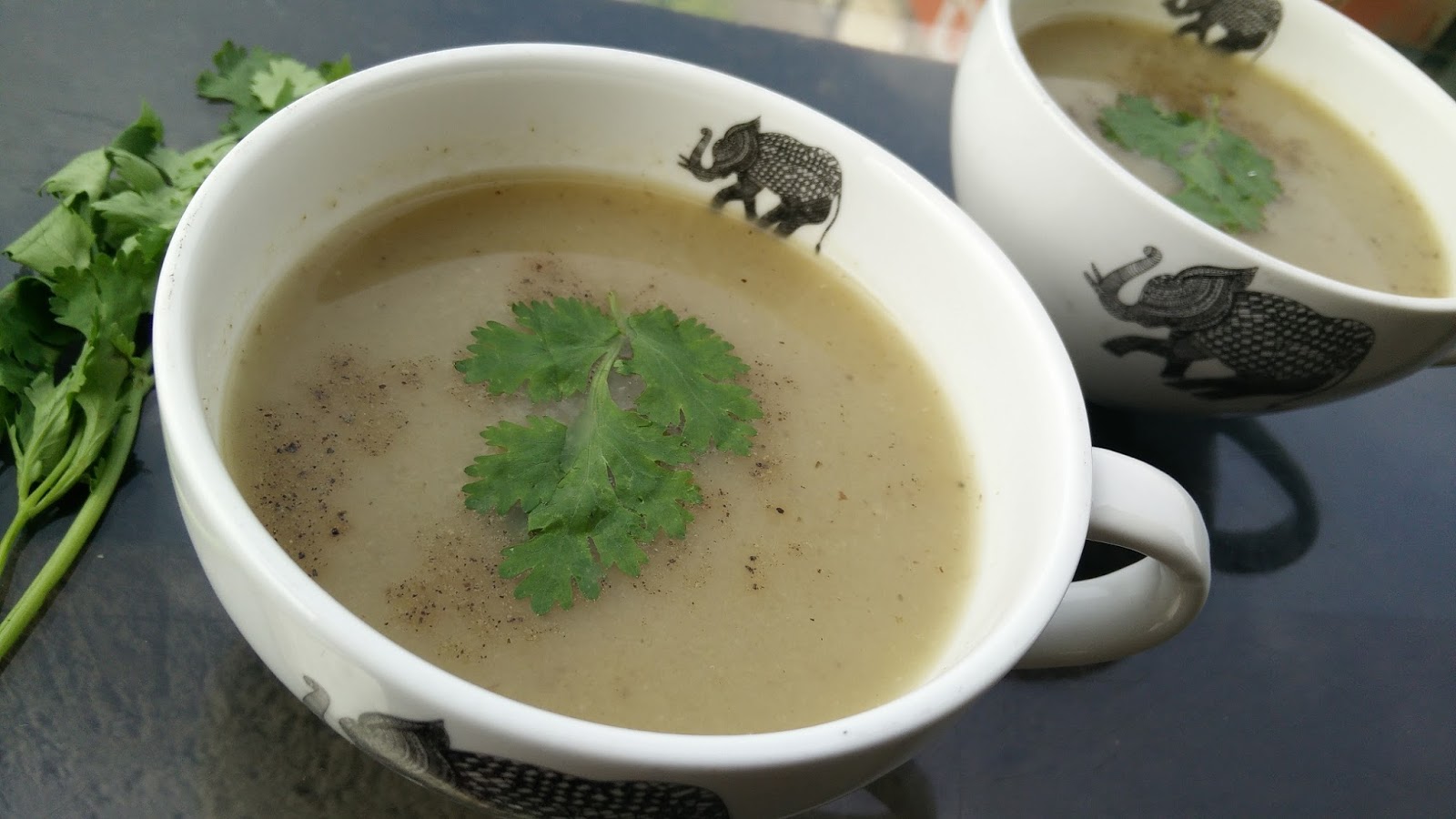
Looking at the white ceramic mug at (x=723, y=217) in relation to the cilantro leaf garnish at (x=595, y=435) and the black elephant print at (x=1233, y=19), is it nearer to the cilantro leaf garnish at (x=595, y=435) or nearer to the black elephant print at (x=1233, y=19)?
the cilantro leaf garnish at (x=595, y=435)

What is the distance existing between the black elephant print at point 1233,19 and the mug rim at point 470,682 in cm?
72

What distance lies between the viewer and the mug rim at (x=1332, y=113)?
0.84 metres

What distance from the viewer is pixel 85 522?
79cm

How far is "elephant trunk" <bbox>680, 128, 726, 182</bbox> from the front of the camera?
90cm

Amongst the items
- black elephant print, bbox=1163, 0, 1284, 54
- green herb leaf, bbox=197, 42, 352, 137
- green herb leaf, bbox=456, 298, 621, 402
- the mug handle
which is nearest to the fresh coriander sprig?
green herb leaf, bbox=197, 42, 352, 137

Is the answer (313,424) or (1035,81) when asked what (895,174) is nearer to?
(1035,81)

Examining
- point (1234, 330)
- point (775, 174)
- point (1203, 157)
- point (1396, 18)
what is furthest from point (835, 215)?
point (1396, 18)

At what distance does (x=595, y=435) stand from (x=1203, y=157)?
72cm

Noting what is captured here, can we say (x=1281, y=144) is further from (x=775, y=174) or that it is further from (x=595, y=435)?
(x=595, y=435)

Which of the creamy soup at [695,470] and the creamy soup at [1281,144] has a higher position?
the creamy soup at [1281,144]

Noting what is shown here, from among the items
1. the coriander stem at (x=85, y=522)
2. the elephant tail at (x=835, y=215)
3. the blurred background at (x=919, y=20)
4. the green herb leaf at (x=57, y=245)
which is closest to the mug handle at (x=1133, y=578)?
the elephant tail at (x=835, y=215)

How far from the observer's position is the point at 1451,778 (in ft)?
3.14

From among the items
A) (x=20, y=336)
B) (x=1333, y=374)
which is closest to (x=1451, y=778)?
(x=1333, y=374)

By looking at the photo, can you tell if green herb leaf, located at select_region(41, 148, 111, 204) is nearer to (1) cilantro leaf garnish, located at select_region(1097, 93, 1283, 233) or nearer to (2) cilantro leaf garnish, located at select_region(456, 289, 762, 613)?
(2) cilantro leaf garnish, located at select_region(456, 289, 762, 613)
